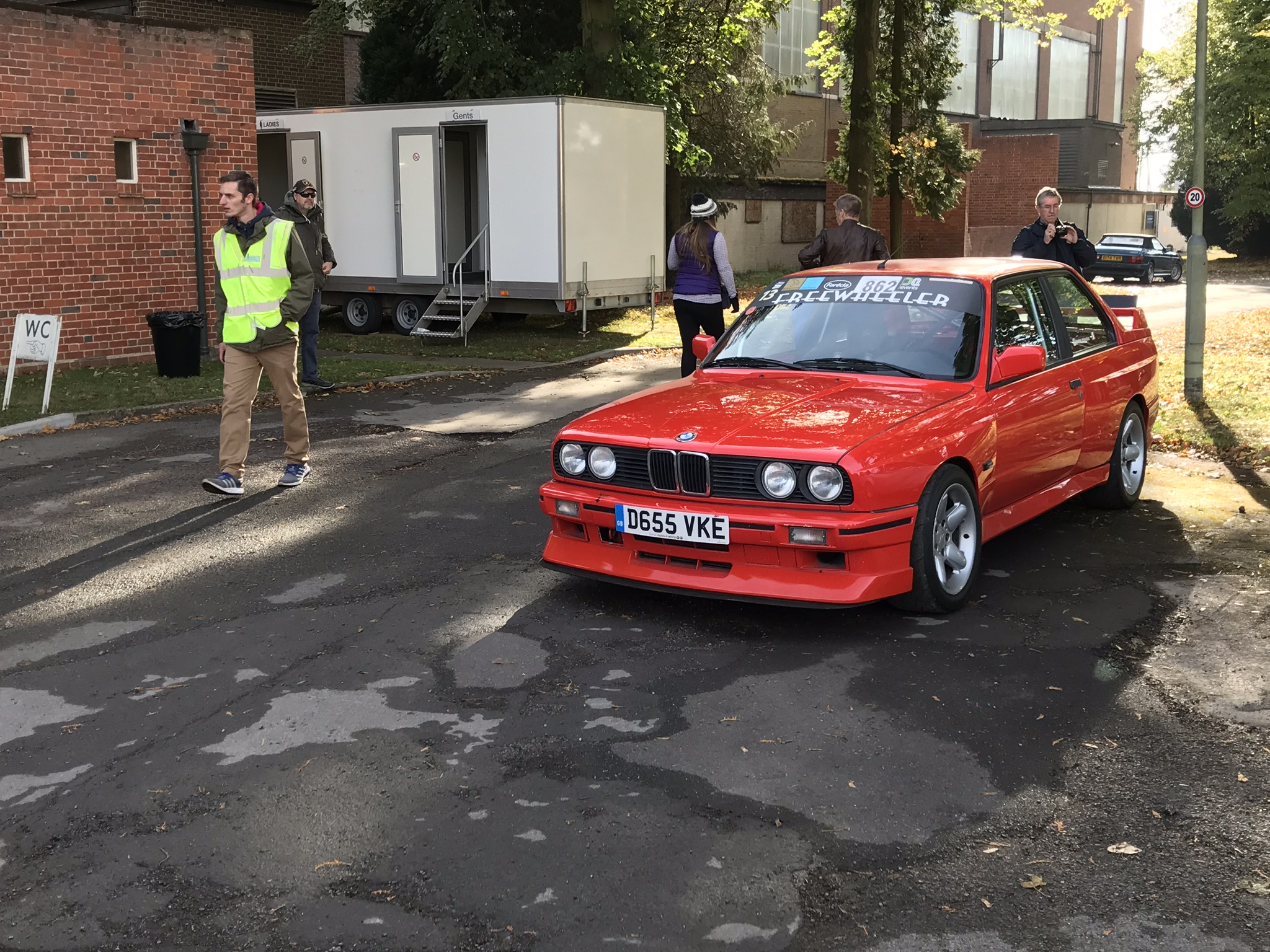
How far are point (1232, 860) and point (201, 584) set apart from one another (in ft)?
16.0

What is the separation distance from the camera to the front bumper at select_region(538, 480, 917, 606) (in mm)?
5484

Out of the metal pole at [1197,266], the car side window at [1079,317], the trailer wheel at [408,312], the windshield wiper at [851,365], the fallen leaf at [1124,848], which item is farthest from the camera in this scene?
the trailer wheel at [408,312]

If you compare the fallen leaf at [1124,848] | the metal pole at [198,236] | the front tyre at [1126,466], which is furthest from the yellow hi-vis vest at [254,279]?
the metal pole at [198,236]

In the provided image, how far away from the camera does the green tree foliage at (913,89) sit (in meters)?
28.9

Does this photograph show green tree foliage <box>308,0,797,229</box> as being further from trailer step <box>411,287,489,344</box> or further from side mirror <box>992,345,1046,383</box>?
side mirror <box>992,345,1046,383</box>

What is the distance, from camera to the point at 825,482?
5492 mm

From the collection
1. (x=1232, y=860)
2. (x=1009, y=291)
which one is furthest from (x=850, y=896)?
(x=1009, y=291)

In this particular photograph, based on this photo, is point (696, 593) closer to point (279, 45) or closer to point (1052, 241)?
point (1052, 241)

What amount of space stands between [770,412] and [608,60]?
17.3m

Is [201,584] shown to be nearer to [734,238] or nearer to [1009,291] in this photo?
[1009,291]

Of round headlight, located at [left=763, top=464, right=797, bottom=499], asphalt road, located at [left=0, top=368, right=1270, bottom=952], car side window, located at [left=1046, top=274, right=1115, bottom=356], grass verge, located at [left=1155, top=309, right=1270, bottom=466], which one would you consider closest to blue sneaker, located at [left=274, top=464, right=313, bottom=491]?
asphalt road, located at [left=0, top=368, right=1270, bottom=952]

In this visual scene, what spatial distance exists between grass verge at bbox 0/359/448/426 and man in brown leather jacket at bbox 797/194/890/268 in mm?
5373

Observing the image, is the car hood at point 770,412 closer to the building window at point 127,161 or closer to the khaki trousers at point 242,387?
the khaki trousers at point 242,387

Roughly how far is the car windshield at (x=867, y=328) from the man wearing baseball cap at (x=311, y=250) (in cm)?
666
